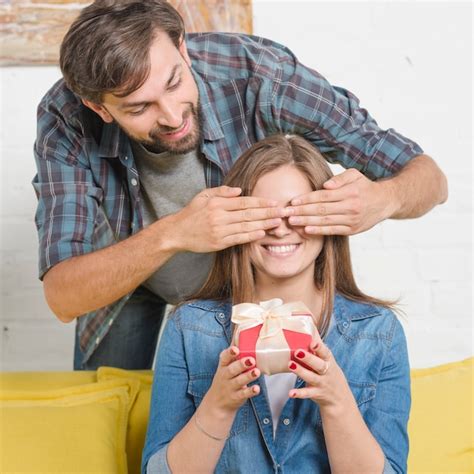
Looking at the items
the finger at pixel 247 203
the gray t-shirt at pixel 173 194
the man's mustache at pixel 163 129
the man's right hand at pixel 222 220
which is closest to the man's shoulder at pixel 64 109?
the gray t-shirt at pixel 173 194

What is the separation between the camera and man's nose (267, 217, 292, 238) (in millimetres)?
1425

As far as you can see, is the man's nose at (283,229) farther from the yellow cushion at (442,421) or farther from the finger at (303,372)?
→ the yellow cushion at (442,421)

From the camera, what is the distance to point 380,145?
5.98ft

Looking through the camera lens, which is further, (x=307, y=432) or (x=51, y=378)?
(x=51, y=378)

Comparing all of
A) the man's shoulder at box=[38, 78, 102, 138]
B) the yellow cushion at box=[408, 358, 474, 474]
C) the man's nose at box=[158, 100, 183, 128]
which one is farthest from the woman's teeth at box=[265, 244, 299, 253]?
the man's shoulder at box=[38, 78, 102, 138]

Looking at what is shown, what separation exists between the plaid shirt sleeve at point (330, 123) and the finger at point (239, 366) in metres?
0.77

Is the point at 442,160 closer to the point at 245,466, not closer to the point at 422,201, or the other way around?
the point at 422,201

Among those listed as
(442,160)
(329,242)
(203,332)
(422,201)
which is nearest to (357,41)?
(442,160)

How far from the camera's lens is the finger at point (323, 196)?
142 cm

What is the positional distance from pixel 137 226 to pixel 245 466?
27.6 inches

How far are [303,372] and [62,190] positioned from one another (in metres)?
0.86

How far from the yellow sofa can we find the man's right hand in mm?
413

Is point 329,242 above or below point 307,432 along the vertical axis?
above

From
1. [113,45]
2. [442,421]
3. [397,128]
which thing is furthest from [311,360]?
[397,128]
